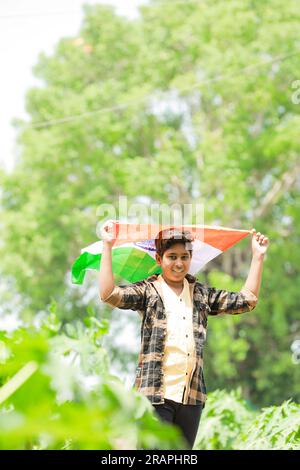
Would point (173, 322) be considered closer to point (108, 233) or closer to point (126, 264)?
point (108, 233)

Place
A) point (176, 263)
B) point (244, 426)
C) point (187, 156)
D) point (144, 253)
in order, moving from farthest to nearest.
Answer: point (187, 156) < point (244, 426) < point (144, 253) < point (176, 263)

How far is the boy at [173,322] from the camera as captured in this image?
336 cm

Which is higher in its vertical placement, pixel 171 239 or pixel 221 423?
pixel 171 239

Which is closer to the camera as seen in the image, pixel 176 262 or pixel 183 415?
pixel 183 415

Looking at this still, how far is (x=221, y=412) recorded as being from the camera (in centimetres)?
570

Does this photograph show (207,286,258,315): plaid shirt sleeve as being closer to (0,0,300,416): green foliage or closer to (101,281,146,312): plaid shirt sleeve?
(101,281,146,312): plaid shirt sleeve

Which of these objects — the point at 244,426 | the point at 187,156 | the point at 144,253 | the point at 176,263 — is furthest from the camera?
the point at 187,156

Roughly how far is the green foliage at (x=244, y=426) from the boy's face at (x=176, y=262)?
855mm

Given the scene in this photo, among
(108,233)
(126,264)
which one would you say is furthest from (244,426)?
(108,233)

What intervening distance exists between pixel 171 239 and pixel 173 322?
1.22 feet

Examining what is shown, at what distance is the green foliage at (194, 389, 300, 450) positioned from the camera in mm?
3942

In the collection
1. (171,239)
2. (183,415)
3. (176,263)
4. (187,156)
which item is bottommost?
(183,415)

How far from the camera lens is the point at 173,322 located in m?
3.45
